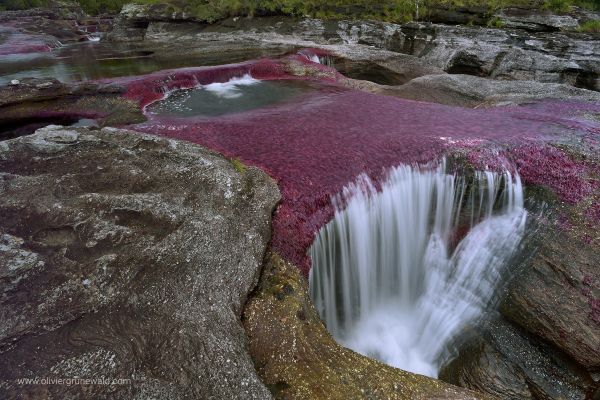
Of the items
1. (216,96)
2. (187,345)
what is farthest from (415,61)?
(187,345)

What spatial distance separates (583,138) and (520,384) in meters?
8.65

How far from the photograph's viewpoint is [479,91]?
18578 mm

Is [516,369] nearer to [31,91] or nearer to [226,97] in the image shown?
[226,97]

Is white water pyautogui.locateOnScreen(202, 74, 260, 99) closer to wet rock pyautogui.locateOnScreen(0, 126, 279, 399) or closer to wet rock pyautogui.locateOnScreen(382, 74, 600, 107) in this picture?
wet rock pyautogui.locateOnScreen(382, 74, 600, 107)

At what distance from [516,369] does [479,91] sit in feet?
49.9

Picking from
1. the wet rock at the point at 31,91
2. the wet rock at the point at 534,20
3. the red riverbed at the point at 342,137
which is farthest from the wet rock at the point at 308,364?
the wet rock at the point at 534,20

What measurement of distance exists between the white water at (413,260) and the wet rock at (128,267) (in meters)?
2.53

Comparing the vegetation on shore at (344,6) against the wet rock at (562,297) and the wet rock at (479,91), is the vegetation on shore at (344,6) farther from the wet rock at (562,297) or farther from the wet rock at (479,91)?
the wet rock at (562,297)

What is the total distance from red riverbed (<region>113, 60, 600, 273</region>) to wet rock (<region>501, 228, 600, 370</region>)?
97.2 inches

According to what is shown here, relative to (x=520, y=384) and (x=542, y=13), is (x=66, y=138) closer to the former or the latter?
(x=520, y=384)

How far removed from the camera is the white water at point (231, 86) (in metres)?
19.7

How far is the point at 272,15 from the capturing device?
3916 centimetres

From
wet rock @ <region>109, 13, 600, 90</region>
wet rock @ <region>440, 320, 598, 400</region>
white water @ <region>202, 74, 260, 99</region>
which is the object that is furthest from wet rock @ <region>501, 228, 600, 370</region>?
wet rock @ <region>109, 13, 600, 90</region>

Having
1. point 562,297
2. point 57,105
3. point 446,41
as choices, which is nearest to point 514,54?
point 446,41
